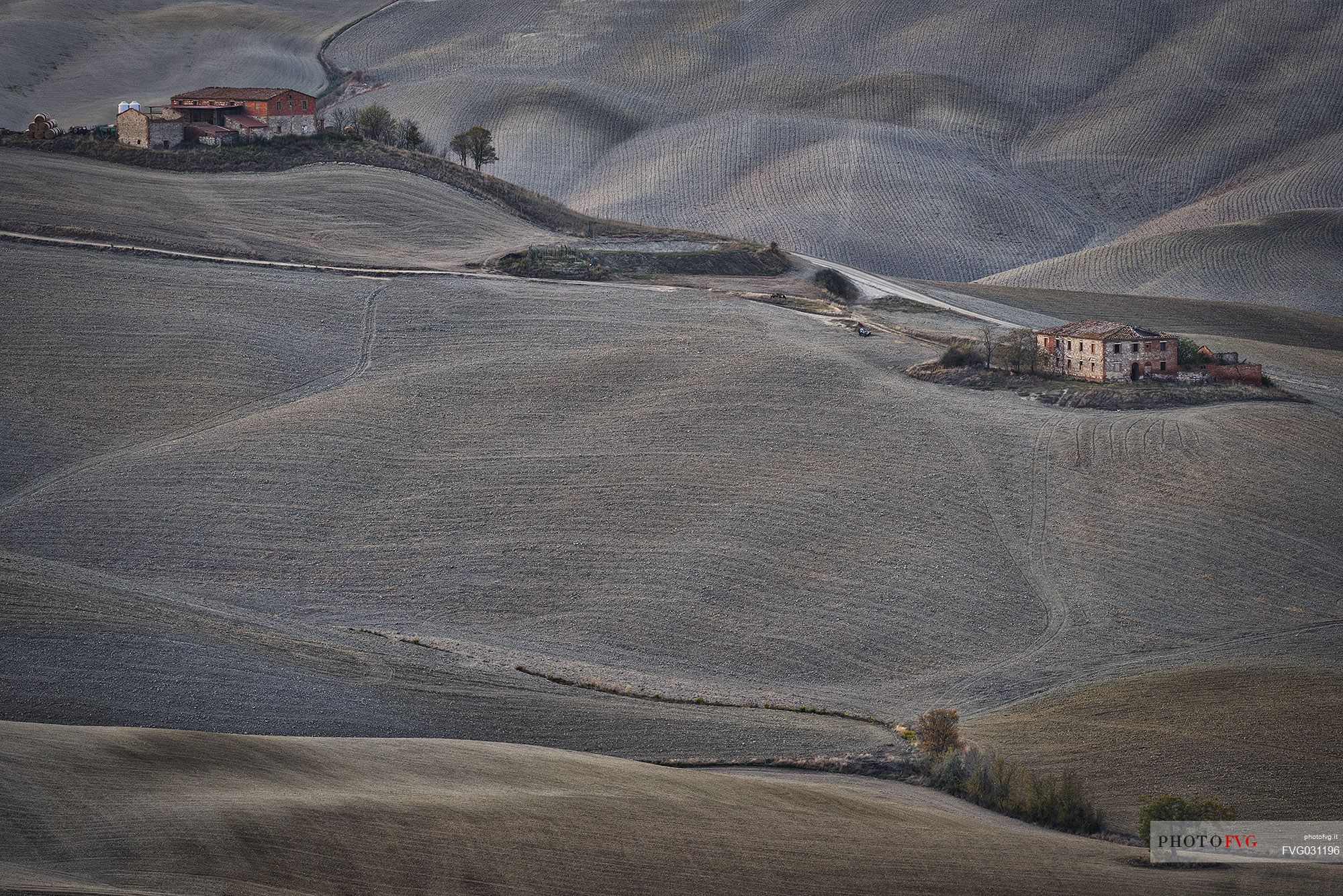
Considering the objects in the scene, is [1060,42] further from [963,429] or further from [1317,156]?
[963,429]

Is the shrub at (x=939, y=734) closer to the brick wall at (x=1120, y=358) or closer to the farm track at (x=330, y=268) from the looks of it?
the brick wall at (x=1120, y=358)

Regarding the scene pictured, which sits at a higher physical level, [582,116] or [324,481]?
[582,116]

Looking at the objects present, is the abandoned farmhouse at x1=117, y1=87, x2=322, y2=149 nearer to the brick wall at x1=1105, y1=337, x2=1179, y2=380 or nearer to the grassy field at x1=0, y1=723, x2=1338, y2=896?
the brick wall at x1=1105, y1=337, x2=1179, y2=380

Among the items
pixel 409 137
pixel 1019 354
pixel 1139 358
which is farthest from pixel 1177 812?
pixel 409 137

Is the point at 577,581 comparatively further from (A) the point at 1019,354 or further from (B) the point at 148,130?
(B) the point at 148,130

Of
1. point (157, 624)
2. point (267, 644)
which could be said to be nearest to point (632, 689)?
point (267, 644)

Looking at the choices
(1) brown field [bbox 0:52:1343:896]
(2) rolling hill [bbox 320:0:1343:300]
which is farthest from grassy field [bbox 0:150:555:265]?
(2) rolling hill [bbox 320:0:1343:300]

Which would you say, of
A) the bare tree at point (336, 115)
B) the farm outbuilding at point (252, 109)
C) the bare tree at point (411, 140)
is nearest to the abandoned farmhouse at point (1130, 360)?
the bare tree at point (411, 140)
